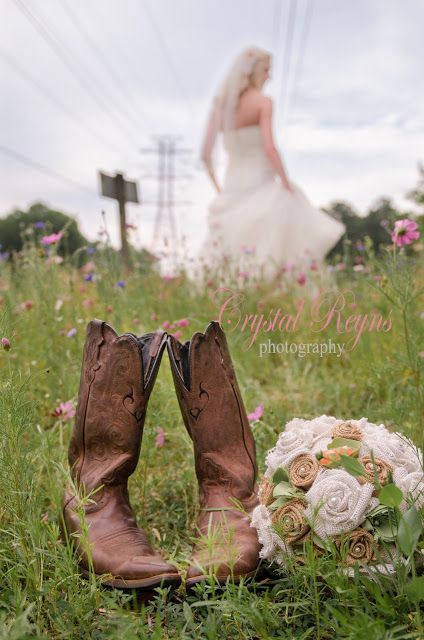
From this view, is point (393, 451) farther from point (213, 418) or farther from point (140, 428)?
point (140, 428)

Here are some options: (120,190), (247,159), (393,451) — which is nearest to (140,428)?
(393,451)

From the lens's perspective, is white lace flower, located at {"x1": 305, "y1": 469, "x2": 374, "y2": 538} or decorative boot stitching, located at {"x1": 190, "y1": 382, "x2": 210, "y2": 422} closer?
white lace flower, located at {"x1": 305, "y1": 469, "x2": 374, "y2": 538}

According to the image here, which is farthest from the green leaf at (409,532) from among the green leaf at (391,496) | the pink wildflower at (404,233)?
the pink wildflower at (404,233)

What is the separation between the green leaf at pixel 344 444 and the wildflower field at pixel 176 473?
25 cm

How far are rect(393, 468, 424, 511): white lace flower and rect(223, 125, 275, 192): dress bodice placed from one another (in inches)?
206

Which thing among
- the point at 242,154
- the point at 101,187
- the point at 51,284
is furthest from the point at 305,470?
the point at 242,154

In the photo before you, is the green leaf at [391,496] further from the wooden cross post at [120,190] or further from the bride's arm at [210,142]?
the bride's arm at [210,142]

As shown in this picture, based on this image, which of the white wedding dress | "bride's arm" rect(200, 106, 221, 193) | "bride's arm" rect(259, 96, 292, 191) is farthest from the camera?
"bride's arm" rect(200, 106, 221, 193)

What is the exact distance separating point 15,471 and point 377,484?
0.79 meters

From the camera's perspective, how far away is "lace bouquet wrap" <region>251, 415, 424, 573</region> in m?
1.25

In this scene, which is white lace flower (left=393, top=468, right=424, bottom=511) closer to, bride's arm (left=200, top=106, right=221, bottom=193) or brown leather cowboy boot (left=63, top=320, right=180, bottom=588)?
brown leather cowboy boot (left=63, top=320, right=180, bottom=588)

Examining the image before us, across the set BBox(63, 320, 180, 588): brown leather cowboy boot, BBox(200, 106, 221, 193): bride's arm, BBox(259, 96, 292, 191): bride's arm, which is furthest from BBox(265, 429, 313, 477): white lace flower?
BBox(200, 106, 221, 193): bride's arm

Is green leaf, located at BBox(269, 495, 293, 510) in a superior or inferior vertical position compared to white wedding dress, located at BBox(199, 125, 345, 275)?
inferior

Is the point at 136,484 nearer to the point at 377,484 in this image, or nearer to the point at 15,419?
the point at 15,419
